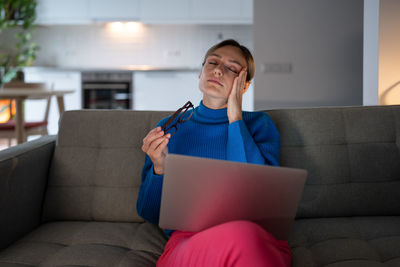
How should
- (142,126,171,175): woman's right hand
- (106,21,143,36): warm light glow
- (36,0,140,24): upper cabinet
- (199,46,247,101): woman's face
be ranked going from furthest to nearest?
(106,21,143,36): warm light glow → (36,0,140,24): upper cabinet → (199,46,247,101): woman's face → (142,126,171,175): woman's right hand

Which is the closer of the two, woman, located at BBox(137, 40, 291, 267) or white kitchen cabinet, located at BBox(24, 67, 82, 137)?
woman, located at BBox(137, 40, 291, 267)

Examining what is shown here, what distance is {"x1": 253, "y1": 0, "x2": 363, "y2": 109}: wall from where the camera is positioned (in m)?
3.49

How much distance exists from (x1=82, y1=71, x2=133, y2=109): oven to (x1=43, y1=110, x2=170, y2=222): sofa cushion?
165 inches

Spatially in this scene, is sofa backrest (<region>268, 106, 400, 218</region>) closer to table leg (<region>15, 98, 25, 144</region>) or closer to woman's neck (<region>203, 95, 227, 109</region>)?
woman's neck (<region>203, 95, 227, 109</region>)

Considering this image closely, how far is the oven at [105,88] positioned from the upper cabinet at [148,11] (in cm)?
78

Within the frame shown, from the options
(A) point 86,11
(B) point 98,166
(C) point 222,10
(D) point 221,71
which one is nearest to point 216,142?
(D) point 221,71

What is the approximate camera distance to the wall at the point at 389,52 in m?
2.36

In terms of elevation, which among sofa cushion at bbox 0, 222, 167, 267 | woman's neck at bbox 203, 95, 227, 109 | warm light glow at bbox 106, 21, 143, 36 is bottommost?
sofa cushion at bbox 0, 222, 167, 267

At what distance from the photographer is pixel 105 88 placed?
5.91 meters

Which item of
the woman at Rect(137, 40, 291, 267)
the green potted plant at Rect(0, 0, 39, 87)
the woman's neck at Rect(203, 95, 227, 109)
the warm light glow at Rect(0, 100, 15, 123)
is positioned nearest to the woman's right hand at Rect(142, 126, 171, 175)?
the woman at Rect(137, 40, 291, 267)

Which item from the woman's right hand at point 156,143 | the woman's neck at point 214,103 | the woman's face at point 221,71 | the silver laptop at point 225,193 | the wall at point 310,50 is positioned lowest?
the silver laptop at point 225,193

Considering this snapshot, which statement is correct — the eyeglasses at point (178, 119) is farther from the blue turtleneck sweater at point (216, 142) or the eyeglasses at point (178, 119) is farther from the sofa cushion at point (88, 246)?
the sofa cushion at point (88, 246)

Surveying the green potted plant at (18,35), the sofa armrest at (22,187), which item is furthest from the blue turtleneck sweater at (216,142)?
the green potted plant at (18,35)

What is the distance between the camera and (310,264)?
1.28 m
